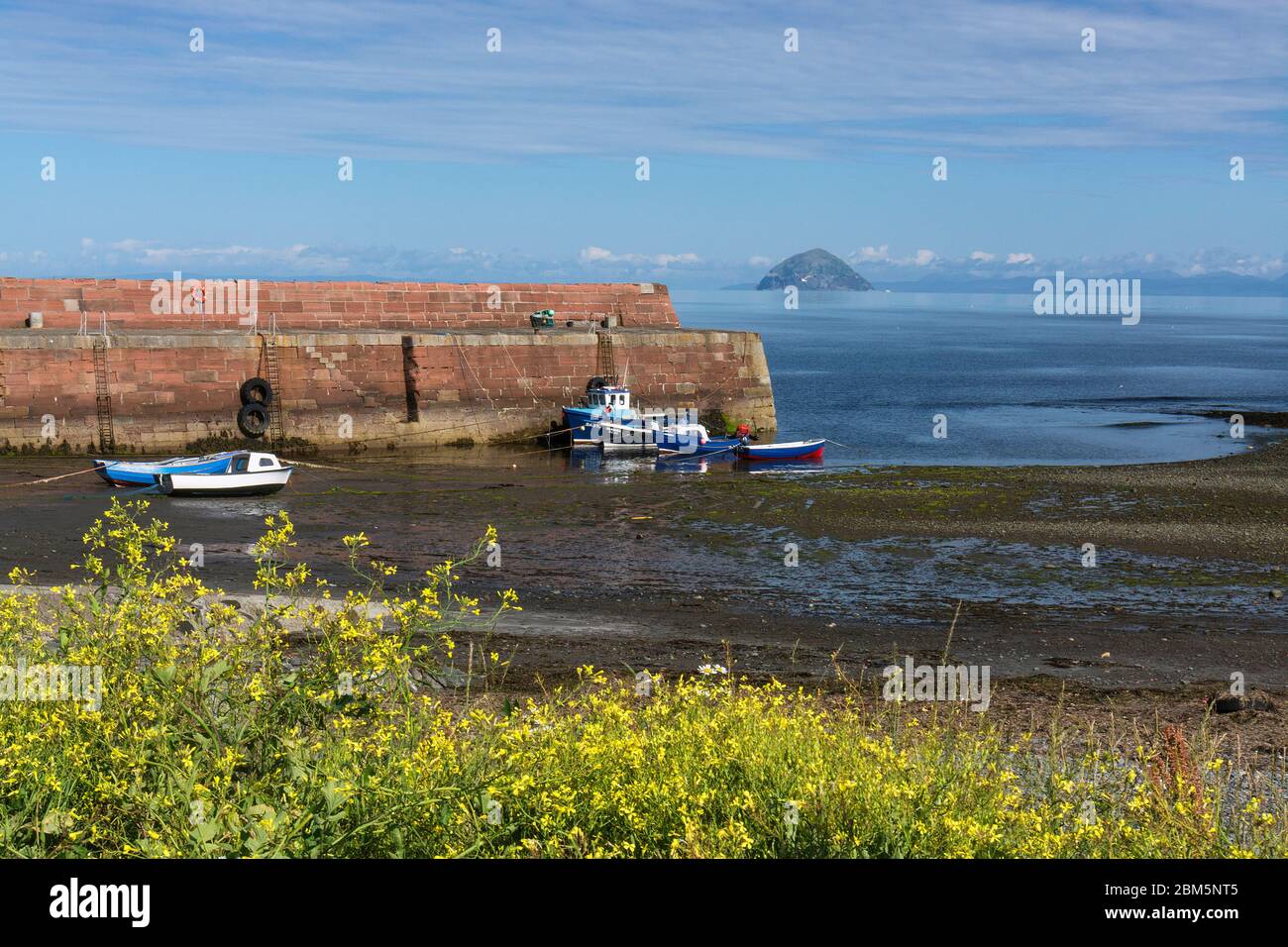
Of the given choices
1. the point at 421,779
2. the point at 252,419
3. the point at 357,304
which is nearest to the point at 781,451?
the point at 252,419

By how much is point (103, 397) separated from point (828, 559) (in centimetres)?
2198

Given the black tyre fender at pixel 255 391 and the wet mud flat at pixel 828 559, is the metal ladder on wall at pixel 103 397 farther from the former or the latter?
the black tyre fender at pixel 255 391

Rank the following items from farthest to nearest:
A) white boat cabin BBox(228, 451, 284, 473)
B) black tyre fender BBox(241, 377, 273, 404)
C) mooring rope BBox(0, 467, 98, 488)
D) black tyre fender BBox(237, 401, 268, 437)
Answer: black tyre fender BBox(241, 377, 273, 404) < black tyre fender BBox(237, 401, 268, 437) < mooring rope BBox(0, 467, 98, 488) < white boat cabin BBox(228, 451, 284, 473)

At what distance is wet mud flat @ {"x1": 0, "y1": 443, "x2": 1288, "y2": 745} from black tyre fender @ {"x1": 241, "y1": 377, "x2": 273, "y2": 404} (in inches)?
118

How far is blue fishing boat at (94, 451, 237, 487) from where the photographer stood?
28.1 metres

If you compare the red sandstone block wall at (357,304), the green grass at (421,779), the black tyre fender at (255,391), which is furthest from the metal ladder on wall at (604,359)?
the green grass at (421,779)

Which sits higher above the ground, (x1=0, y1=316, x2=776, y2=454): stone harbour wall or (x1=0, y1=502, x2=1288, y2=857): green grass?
(x1=0, y1=316, x2=776, y2=454): stone harbour wall

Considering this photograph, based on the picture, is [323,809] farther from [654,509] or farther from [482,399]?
[482,399]

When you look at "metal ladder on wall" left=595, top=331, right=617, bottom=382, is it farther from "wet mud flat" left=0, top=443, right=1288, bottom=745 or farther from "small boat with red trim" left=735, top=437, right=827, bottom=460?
"wet mud flat" left=0, top=443, right=1288, bottom=745

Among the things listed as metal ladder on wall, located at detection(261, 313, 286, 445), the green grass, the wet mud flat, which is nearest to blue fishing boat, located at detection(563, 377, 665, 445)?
the wet mud flat

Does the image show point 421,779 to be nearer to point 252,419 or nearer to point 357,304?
point 252,419

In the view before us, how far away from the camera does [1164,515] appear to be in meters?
27.2
